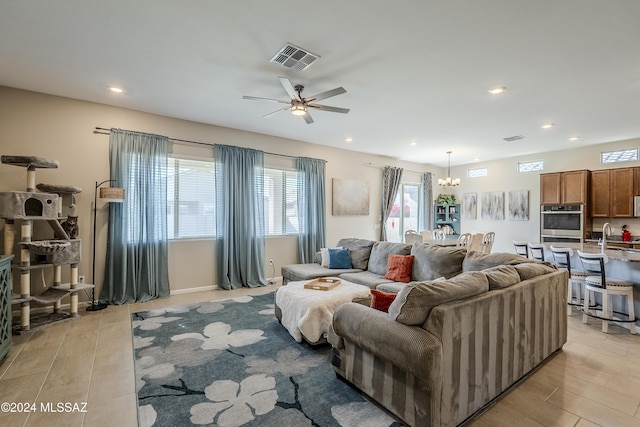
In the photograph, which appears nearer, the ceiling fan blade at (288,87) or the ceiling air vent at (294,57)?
the ceiling air vent at (294,57)

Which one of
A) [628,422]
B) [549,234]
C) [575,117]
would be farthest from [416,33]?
[549,234]

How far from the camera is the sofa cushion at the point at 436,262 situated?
3.67m

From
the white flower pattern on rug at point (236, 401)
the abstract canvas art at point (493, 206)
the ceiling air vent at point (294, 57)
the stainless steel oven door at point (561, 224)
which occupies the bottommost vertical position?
the white flower pattern on rug at point (236, 401)

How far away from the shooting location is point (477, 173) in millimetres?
8734

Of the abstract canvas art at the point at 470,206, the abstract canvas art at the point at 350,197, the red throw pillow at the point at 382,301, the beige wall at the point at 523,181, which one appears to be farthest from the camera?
the abstract canvas art at the point at 470,206

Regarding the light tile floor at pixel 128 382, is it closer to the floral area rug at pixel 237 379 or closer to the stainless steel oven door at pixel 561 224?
the floral area rug at pixel 237 379

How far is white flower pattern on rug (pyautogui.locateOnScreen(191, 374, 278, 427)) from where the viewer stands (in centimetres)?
193

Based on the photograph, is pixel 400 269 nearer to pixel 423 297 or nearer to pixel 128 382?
pixel 423 297

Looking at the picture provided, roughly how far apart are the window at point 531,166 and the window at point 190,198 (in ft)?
25.3

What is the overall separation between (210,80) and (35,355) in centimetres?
337

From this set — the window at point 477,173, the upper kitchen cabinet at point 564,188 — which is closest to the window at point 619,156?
the upper kitchen cabinet at point 564,188

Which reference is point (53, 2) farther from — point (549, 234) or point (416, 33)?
point (549, 234)

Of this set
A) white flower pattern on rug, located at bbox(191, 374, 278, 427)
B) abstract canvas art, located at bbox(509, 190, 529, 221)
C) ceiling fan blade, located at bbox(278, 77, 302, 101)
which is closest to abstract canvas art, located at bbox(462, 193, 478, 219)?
abstract canvas art, located at bbox(509, 190, 529, 221)

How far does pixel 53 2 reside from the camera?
226 centimetres
